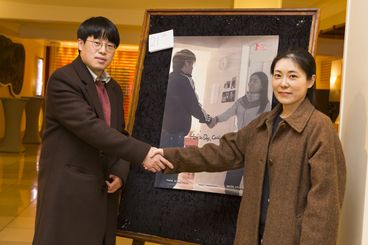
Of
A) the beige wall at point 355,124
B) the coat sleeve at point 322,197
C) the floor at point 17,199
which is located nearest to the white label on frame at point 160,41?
the beige wall at point 355,124

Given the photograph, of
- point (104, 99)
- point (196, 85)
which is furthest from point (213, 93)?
point (104, 99)

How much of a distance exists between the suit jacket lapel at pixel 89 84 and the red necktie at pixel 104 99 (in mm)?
53

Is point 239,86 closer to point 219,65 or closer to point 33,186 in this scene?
point 219,65

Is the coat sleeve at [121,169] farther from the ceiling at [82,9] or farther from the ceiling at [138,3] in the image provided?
the ceiling at [82,9]

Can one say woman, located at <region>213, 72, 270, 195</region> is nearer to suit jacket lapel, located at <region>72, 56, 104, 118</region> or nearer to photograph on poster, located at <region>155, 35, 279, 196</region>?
photograph on poster, located at <region>155, 35, 279, 196</region>

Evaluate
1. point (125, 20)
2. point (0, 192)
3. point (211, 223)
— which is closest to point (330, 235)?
point (211, 223)

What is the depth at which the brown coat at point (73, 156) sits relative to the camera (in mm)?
1817

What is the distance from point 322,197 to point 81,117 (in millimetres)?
950

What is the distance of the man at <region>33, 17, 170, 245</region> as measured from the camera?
1.82 metres

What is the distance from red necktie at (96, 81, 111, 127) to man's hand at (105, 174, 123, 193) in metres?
0.24

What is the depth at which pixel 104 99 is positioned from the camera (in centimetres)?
197

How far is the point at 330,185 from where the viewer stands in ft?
4.68

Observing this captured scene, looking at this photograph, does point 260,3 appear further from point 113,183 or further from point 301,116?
point 301,116

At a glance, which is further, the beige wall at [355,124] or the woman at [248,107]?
the woman at [248,107]
